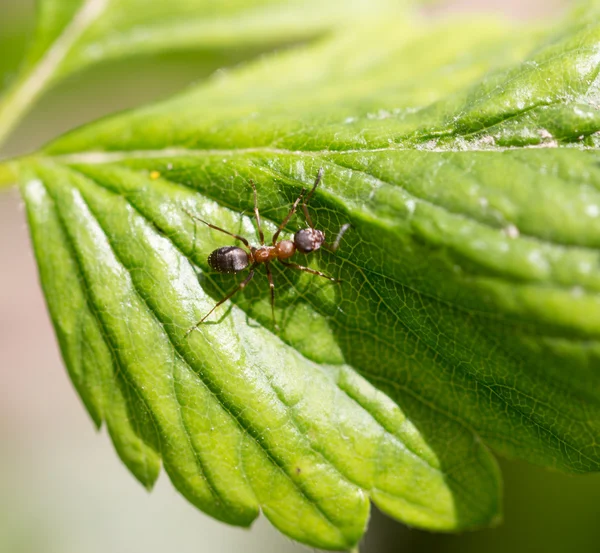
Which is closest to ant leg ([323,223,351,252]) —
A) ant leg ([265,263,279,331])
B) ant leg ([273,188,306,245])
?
ant leg ([273,188,306,245])

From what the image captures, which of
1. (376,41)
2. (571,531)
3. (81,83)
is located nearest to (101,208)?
(376,41)

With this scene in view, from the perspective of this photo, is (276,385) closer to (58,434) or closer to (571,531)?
(571,531)

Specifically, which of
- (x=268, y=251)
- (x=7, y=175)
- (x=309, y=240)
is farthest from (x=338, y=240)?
(x=7, y=175)

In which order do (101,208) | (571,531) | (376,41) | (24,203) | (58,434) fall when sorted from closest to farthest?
1. (101,208)
2. (24,203)
3. (376,41)
4. (571,531)
5. (58,434)

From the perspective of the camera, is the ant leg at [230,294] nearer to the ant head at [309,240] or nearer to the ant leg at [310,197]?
the ant head at [309,240]

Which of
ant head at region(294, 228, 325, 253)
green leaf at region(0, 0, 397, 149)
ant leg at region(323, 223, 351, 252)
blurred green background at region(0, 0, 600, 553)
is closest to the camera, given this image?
ant leg at region(323, 223, 351, 252)

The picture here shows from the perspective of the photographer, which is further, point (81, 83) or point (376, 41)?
point (81, 83)

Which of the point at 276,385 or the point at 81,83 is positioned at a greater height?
the point at 81,83

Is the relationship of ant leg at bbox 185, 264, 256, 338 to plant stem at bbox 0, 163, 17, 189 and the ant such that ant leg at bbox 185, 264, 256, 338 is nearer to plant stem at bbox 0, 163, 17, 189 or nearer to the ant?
the ant
